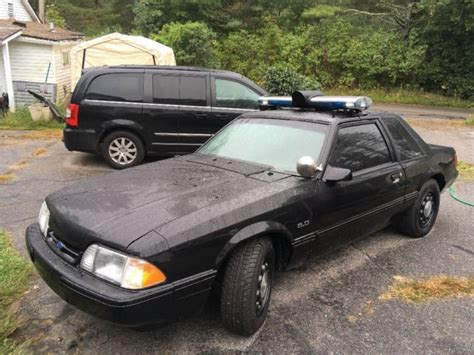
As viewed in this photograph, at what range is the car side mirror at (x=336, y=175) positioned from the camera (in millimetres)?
3469

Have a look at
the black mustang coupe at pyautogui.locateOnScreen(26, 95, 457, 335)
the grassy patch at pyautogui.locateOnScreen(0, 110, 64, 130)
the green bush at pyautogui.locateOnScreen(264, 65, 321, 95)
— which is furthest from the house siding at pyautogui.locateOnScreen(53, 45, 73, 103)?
the black mustang coupe at pyautogui.locateOnScreen(26, 95, 457, 335)

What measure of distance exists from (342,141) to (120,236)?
2189 millimetres

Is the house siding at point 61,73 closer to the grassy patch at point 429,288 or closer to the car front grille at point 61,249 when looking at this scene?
the car front grille at point 61,249

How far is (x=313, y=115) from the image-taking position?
4.04 meters

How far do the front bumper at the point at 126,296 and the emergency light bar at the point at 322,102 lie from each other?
83.8 inches

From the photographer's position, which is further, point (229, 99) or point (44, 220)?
point (229, 99)

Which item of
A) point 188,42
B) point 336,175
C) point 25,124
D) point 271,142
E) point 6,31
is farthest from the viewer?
point 188,42

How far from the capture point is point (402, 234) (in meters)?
4.93

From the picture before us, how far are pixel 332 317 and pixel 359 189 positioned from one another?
1.18 metres

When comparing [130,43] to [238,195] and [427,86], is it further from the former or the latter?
[427,86]

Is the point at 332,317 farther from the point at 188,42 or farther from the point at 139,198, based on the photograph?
the point at 188,42

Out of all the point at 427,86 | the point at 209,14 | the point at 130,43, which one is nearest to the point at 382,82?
the point at 427,86

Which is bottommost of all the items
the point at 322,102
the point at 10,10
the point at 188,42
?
the point at 322,102

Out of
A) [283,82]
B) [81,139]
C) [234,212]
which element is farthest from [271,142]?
→ [283,82]
